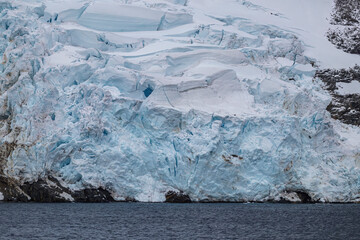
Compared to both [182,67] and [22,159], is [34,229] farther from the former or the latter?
[182,67]

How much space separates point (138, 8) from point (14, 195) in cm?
1340

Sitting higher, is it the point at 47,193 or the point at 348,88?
the point at 348,88

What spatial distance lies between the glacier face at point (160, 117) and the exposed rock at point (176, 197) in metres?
0.19

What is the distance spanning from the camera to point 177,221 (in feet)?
63.6

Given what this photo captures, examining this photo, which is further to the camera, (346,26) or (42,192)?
(346,26)

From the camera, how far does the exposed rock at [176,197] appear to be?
24422mm

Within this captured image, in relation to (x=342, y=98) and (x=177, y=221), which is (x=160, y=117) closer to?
(x=177, y=221)

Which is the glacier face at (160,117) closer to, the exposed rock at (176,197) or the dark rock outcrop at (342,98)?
the exposed rock at (176,197)

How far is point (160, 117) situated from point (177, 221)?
683 centimetres

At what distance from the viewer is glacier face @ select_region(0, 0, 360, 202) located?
2394 centimetres

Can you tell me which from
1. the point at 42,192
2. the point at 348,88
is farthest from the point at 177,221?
the point at 348,88

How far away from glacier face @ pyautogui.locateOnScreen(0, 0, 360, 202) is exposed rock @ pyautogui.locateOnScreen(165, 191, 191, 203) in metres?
0.19

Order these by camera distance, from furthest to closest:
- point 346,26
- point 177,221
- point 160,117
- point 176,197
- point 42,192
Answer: point 346,26 → point 160,117 → point 176,197 → point 42,192 → point 177,221

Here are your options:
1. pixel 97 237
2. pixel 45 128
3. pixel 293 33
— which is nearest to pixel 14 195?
pixel 45 128
